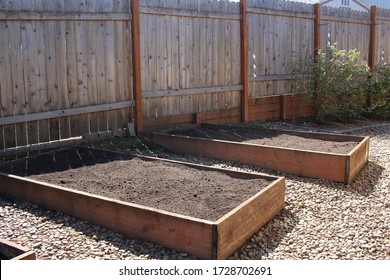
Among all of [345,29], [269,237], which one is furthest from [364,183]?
[345,29]

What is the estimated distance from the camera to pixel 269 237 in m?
4.13

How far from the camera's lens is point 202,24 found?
848 centimetres

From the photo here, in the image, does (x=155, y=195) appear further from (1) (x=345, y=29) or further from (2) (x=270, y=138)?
(1) (x=345, y=29)

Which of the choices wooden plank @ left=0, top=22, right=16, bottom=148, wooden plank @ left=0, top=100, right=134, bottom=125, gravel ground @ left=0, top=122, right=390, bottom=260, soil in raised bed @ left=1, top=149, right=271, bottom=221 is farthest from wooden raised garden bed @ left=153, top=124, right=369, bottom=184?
wooden plank @ left=0, top=22, right=16, bottom=148

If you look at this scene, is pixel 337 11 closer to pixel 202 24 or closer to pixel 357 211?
pixel 202 24

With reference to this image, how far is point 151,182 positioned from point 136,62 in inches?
119

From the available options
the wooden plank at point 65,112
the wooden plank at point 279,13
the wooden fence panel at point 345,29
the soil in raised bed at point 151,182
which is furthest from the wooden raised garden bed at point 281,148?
the wooden fence panel at point 345,29

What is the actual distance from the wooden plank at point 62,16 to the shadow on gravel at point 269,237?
3.97 metres

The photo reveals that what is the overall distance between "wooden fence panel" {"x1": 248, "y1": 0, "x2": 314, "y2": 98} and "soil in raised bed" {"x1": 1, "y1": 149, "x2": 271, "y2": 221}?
4602 mm

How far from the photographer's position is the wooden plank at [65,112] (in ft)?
20.0

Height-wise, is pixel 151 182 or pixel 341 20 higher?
pixel 341 20

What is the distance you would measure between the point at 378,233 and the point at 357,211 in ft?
1.80

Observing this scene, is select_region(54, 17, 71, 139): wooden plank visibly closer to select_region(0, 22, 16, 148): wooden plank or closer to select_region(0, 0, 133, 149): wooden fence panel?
select_region(0, 0, 133, 149): wooden fence panel

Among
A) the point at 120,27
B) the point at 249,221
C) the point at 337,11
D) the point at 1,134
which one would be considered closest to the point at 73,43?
the point at 120,27
